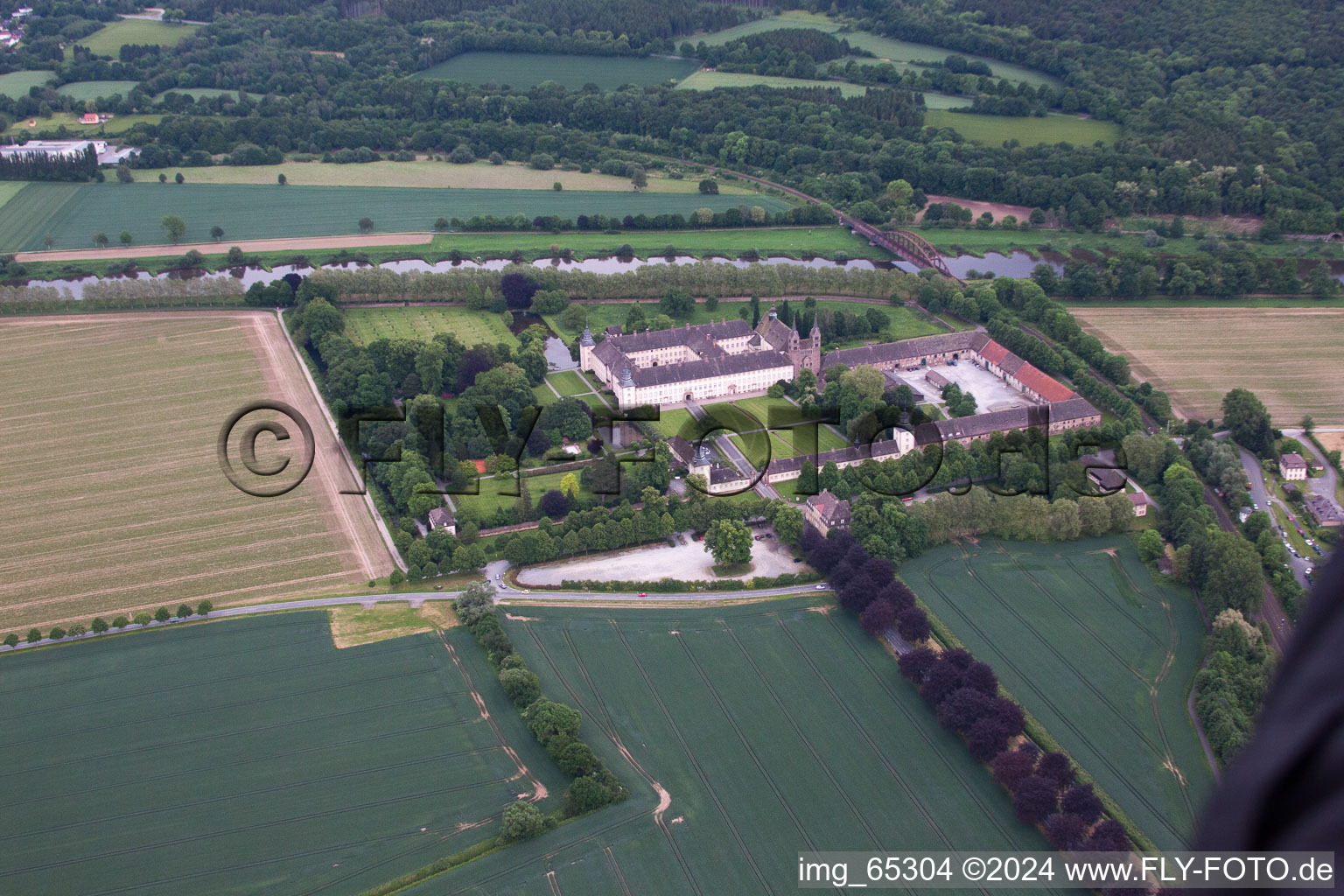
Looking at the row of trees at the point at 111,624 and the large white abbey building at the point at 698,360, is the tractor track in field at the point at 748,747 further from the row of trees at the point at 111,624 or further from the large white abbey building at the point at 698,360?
the large white abbey building at the point at 698,360

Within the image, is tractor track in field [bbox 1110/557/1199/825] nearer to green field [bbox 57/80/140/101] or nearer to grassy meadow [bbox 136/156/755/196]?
grassy meadow [bbox 136/156/755/196]

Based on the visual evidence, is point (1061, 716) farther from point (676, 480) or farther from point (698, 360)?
point (698, 360)

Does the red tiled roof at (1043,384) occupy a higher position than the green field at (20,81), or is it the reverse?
the green field at (20,81)

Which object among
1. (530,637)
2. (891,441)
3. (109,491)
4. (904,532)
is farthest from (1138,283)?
(109,491)

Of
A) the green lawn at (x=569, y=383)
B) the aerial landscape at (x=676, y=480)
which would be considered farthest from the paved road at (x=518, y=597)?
the green lawn at (x=569, y=383)

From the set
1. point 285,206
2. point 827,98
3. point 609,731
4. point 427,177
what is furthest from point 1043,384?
point 285,206

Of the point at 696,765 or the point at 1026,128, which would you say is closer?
the point at 696,765
